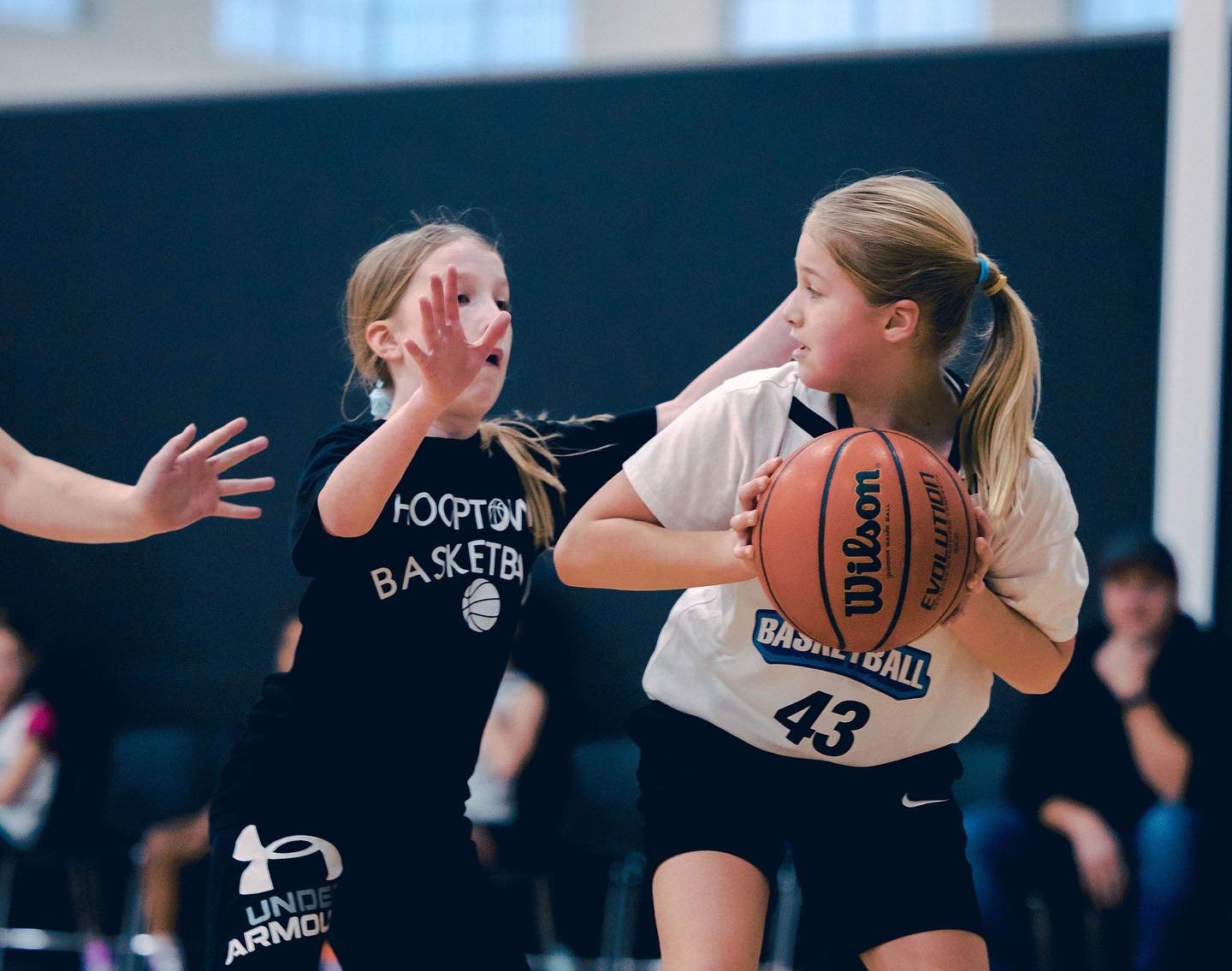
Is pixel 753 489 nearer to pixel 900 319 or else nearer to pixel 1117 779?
pixel 900 319

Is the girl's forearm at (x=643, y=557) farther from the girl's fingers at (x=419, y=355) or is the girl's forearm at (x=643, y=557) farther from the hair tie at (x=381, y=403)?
the hair tie at (x=381, y=403)

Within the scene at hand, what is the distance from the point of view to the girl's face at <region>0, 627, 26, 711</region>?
5.83 metres

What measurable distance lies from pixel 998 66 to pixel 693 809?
14.1ft

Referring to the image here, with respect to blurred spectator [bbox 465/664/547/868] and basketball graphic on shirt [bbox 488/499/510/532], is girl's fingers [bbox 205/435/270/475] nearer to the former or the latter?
basketball graphic on shirt [bbox 488/499/510/532]

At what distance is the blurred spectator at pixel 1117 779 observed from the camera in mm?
4566

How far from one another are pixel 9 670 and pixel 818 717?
4515 mm

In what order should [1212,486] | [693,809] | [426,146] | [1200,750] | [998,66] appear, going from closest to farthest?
1. [693,809]
2. [1200,750]
3. [1212,486]
4. [998,66]
5. [426,146]

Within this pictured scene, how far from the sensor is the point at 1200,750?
4688 mm

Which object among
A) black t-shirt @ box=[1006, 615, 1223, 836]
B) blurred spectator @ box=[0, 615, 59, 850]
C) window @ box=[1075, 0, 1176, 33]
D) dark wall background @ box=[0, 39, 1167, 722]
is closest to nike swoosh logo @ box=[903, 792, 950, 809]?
black t-shirt @ box=[1006, 615, 1223, 836]

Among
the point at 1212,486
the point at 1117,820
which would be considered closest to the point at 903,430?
the point at 1117,820

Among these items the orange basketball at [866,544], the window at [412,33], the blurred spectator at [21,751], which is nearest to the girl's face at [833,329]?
the orange basketball at [866,544]

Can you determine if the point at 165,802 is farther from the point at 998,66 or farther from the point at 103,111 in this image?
the point at 998,66

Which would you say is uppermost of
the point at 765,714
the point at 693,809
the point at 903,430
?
the point at 903,430

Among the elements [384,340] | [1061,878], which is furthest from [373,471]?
[1061,878]
